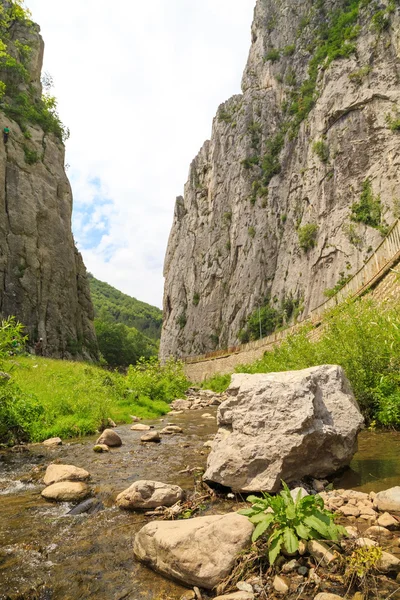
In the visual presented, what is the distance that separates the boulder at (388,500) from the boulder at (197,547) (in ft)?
6.03

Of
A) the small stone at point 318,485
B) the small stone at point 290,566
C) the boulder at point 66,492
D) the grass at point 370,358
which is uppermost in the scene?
the grass at point 370,358

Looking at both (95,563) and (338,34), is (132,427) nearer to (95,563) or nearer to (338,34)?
(95,563)

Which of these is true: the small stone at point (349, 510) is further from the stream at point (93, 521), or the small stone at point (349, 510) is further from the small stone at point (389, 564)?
the small stone at point (389, 564)

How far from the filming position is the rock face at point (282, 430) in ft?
16.8

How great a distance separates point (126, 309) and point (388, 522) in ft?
452

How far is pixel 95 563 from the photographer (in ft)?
11.9

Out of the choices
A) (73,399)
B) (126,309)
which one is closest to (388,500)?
(73,399)

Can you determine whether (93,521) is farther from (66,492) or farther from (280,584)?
(280,584)

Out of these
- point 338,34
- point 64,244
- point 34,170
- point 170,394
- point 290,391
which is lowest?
point 170,394

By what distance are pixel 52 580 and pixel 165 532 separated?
3.61 ft

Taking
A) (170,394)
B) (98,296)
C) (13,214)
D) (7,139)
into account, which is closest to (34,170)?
(7,139)

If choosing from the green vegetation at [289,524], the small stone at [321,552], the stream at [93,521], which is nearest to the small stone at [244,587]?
the green vegetation at [289,524]

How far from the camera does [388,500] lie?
4277 mm

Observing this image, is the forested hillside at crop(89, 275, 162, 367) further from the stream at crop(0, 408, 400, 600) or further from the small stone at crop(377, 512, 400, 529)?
the small stone at crop(377, 512, 400, 529)
